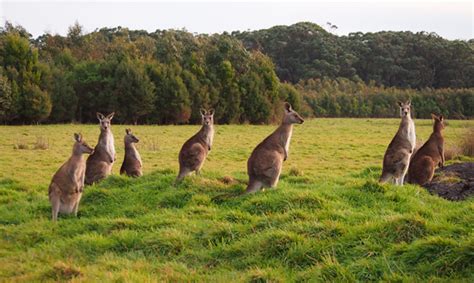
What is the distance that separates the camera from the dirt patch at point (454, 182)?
1158cm

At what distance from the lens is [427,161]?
499 inches

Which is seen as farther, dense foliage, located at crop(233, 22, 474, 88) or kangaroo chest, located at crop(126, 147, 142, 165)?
dense foliage, located at crop(233, 22, 474, 88)

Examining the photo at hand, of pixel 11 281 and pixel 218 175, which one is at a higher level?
pixel 218 175

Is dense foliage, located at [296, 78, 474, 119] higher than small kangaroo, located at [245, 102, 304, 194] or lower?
higher

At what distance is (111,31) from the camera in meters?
84.8

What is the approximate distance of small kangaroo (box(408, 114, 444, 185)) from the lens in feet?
41.6

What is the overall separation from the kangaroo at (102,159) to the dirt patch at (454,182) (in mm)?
7759

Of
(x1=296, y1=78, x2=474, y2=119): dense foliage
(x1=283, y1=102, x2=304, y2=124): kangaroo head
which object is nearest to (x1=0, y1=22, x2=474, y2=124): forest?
(x1=296, y1=78, x2=474, y2=119): dense foliage

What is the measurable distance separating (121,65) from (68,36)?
16192 mm

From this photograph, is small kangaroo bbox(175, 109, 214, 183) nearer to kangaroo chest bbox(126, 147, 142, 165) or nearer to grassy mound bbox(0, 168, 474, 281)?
grassy mound bbox(0, 168, 474, 281)

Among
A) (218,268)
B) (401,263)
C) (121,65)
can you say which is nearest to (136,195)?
(218,268)

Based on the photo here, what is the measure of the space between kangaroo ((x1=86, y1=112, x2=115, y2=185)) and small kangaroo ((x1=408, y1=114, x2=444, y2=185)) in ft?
24.5

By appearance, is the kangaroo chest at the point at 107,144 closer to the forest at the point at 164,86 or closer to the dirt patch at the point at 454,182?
the dirt patch at the point at 454,182

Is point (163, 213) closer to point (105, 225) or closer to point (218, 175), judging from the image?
point (105, 225)
